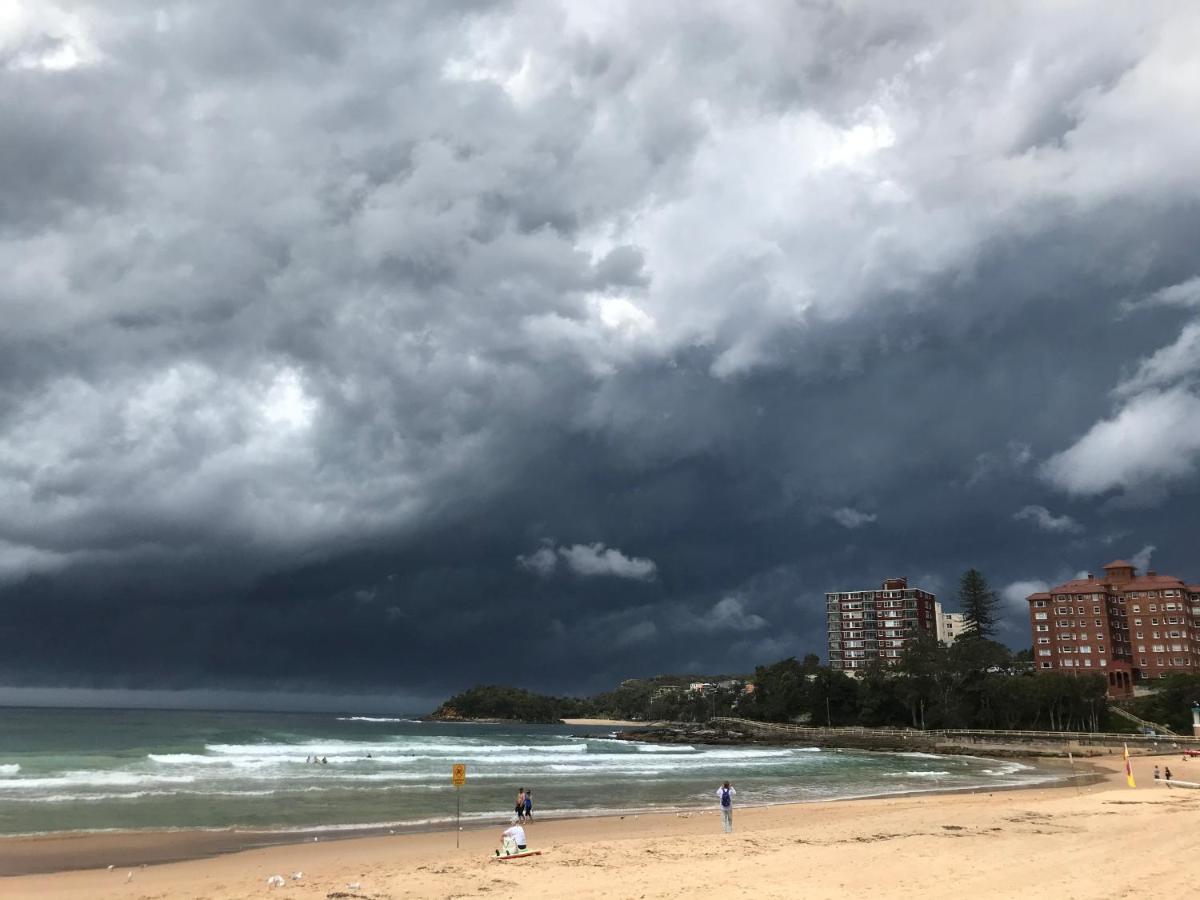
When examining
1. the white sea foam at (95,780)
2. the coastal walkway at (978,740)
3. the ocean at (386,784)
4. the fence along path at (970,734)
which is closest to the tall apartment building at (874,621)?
the fence along path at (970,734)

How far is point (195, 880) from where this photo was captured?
16984 millimetres

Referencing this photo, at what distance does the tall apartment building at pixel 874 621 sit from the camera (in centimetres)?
15825

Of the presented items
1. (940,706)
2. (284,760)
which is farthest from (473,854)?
(940,706)

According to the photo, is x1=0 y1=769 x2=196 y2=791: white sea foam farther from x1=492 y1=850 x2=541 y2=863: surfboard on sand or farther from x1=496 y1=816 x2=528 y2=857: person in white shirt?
x1=492 y1=850 x2=541 y2=863: surfboard on sand

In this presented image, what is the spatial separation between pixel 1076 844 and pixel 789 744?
80686mm

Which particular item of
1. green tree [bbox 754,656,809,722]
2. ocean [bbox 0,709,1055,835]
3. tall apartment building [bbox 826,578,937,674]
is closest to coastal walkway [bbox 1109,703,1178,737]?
ocean [bbox 0,709,1055,835]

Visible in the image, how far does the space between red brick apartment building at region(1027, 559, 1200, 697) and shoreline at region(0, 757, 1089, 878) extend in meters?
92.3

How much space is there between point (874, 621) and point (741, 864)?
154601 mm

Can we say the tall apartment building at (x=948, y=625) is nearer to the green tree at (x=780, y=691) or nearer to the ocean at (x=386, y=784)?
the green tree at (x=780, y=691)

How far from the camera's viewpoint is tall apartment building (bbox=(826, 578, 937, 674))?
519 feet

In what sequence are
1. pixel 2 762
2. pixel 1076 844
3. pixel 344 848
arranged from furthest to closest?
pixel 2 762 < pixel 344 848 < pixel 1076 844

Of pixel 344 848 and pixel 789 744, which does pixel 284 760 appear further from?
pixel 789 744

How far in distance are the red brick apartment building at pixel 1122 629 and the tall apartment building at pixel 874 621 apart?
46855mm

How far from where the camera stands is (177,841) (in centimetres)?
2255
